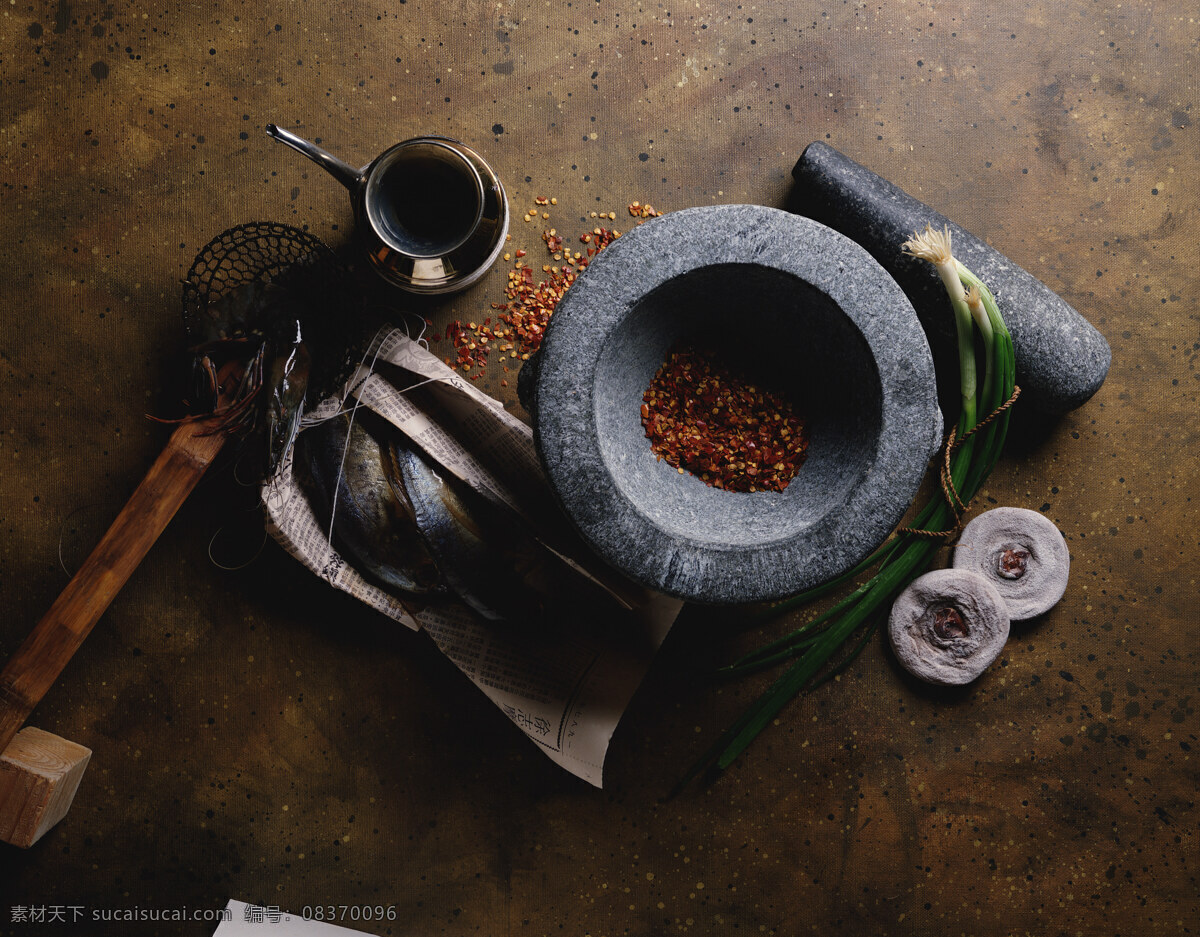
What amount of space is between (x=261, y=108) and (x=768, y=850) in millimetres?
1763

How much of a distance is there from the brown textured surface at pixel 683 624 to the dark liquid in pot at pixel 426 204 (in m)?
0.15

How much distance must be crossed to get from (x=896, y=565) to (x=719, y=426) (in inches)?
17.7

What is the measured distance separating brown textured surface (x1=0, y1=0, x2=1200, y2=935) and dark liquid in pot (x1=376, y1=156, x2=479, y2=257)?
0.15 meters

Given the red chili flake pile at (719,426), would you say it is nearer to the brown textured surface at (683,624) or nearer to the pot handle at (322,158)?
the brown textured surface at (683,624)

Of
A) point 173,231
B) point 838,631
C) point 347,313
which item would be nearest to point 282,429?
point 347,313

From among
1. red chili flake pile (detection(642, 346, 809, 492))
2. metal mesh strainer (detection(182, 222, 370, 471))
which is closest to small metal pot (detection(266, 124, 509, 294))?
metal mesh strainer (detection(182, 222, 370, 471))

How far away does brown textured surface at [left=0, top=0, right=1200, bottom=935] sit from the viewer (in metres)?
1.42

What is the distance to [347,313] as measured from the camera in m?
1.33

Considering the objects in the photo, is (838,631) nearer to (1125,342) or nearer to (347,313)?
(1125,342)

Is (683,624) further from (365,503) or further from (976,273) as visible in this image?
(976,273)

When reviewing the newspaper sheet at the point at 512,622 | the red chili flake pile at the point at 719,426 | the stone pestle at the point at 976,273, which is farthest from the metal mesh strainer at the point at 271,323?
the stone pestle at the point at 976,273

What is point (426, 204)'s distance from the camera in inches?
53.2

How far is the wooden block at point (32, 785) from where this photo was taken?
1.26 m

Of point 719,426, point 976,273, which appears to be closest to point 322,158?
point 719,426
